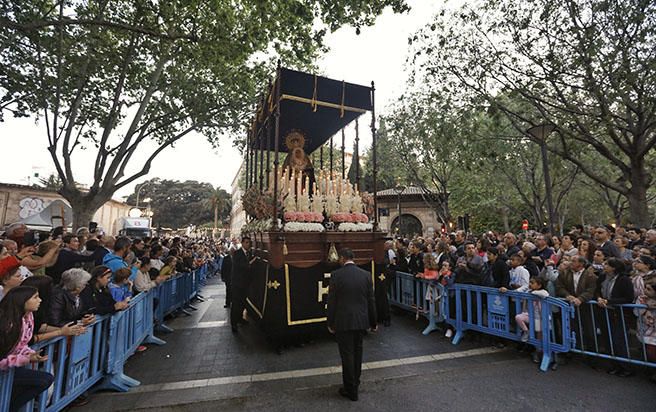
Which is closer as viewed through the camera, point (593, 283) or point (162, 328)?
point (593, 283)

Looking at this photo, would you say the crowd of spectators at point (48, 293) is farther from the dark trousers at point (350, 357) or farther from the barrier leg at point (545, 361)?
the barrier leg at point (545, 361)

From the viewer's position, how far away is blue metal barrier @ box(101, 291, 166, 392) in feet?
13.1

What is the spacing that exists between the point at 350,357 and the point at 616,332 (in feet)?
12.9

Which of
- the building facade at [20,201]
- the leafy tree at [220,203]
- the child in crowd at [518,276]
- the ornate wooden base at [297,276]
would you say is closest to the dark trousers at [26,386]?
the ornate wooden base at [297,276]

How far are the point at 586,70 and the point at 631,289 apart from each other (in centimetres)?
722

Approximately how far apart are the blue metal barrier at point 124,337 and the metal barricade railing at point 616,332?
6347 mm

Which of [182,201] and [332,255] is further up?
[182,201]

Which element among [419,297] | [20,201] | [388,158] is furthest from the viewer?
[20,201]

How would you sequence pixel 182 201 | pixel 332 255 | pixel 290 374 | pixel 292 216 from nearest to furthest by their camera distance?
pixel 290 374, pixel 332 255, pixel 292 216, pixel 182 201

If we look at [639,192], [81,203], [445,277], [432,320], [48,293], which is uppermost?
[639,192]

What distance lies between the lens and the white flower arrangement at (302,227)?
5699 mm

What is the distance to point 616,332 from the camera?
14.9 ft

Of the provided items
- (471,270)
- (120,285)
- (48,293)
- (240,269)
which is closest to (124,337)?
(120,285)

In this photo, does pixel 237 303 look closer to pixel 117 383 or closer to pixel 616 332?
pixel 117 383
